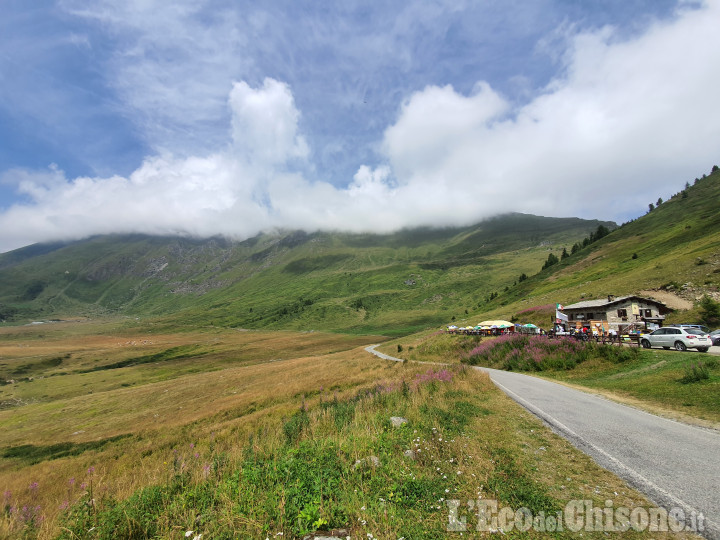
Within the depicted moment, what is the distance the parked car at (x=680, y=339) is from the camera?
27.5 meters

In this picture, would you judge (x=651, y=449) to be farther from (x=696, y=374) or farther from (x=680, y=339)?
(x=680, y=339)

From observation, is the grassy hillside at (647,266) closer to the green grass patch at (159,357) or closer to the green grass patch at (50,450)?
the green grass patch at (50,450)

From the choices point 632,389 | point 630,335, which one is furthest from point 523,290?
point 632,389

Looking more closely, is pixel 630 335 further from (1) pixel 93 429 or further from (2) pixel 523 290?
(2) pixel 523 290

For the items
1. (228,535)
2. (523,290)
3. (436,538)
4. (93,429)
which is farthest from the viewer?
(523,290)

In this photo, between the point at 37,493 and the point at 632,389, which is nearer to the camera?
the point at 37,493

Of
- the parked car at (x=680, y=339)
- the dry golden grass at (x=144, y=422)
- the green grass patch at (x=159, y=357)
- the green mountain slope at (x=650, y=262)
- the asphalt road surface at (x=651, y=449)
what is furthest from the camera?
the green grass patch at (x=159, y=357)

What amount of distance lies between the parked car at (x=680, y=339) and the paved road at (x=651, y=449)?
2162cm

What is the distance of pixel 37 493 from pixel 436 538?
69.9ft

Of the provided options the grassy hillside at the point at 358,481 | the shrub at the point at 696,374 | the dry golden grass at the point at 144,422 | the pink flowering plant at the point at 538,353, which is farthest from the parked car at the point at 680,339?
the dry golden grass at the point at 144,422

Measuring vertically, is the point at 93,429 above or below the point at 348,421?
below

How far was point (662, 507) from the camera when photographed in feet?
18.9

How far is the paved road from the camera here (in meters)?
6.07

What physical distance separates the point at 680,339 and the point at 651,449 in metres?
28.9
